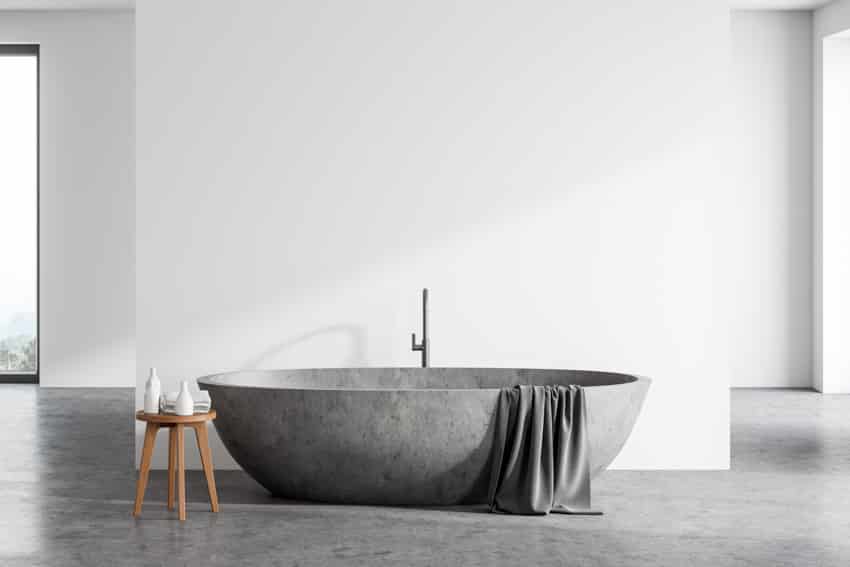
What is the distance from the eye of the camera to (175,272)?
5539 millimetres

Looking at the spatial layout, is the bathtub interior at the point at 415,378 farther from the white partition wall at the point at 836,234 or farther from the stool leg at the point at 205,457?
the white partition wall at the point at 836,234

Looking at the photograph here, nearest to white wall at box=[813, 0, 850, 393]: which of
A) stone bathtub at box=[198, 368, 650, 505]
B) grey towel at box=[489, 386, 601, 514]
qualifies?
stone bathtub at box=[198, 368, 650, 505]

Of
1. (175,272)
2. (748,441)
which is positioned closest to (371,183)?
(175,272)

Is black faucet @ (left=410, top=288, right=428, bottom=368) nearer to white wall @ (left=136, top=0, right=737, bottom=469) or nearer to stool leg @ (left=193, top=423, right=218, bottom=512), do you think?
white wall @ (left=136, top=0, right=737, bottom=469)

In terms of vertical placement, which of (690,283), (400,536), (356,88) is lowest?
(400,536)

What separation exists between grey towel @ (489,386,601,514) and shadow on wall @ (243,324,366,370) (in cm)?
133

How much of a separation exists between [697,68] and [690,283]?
1.08 meters

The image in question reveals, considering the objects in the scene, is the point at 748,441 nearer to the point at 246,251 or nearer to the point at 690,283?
the point at 690,283

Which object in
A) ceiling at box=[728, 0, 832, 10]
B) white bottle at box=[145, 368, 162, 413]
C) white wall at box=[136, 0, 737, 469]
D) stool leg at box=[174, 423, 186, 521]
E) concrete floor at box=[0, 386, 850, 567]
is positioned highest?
ceiling at box=[728, 0, 832, 10]

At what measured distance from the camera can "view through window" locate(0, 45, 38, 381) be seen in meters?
9.50

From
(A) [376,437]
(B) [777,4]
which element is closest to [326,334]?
(A) [376,437]

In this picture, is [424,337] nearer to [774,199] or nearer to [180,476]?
[180,476]

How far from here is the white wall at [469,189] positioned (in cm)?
557

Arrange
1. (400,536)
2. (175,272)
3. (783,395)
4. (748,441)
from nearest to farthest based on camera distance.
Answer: (400,536) < (175,272) < (748,441) < (783,395)
